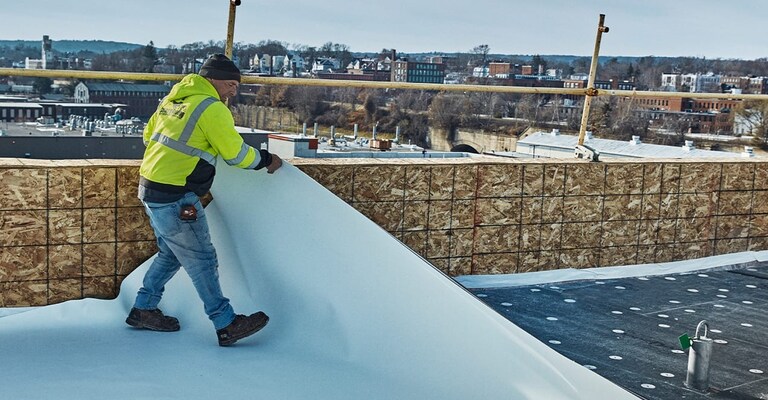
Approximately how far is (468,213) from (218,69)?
2256 millimetres

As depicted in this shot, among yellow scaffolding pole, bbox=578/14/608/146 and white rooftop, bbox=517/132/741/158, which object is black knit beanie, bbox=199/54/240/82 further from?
white rooftop, bbox=517/132/741/158

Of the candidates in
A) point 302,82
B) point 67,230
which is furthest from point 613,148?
point 67,230

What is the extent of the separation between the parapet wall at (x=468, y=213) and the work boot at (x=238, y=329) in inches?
21.9

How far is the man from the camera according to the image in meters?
4.18

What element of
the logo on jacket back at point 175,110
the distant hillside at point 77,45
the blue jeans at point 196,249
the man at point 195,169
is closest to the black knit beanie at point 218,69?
the man at point 195,169

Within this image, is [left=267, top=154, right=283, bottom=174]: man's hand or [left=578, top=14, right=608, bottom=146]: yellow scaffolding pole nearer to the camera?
[left=267, top=154, right=283, bottom=174]: man's hand

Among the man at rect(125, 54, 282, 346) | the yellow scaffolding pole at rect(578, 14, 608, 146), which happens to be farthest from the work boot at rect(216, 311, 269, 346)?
the yellow scaffolding pole at rect(578, 14, 608, 146)

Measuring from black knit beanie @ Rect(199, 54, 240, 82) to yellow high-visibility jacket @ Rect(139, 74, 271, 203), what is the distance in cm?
5

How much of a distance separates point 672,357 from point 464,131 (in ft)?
189

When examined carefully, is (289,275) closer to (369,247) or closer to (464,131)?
(369,247)

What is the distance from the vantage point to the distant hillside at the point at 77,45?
883 cm

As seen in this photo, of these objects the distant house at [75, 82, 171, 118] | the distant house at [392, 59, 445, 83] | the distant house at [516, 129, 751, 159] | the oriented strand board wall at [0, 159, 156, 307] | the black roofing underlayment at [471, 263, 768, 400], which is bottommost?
the distant house at [516, 129, 751, 159]

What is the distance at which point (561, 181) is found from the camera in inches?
247

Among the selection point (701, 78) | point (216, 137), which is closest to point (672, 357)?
point (216, 137)
